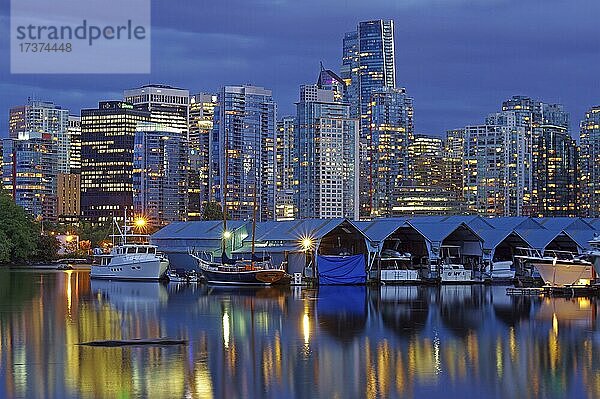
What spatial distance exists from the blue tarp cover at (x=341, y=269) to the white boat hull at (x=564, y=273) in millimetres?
12331

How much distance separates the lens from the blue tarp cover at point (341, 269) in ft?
230

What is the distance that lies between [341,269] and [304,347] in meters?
34.7

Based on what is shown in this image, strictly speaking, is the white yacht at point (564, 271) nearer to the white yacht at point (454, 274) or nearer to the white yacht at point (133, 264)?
the white yacht at point (454, 274)

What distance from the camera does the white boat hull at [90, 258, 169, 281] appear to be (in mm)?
77062

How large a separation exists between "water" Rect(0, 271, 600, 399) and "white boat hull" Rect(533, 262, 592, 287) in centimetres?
531

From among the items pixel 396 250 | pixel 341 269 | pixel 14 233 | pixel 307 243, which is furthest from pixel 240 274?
pixel 14 233

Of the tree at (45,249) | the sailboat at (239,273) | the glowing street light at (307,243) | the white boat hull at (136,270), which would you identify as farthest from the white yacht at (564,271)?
the tree at (45,249)

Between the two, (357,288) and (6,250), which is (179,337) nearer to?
(357,288)

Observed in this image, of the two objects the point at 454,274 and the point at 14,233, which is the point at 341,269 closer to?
the point at 454,274

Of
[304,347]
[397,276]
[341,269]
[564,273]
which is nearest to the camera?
[304,347]

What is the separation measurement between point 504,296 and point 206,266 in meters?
20.2

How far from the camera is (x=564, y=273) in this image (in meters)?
62.5

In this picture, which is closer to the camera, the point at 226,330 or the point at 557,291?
the point at 226,330

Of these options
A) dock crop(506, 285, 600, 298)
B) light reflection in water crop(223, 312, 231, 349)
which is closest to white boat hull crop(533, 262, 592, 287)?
dock crop(506, 285, 600, 298)
